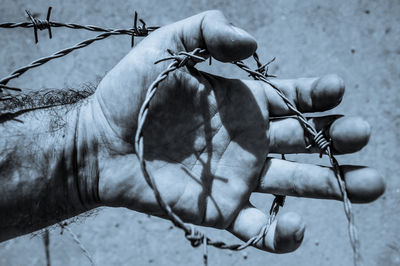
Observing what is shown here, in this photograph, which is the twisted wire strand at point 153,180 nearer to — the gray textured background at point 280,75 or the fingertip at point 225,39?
the fingertip at point 225,39

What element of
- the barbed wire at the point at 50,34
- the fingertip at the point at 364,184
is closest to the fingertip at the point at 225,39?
the barbed wire at the point at 50,34

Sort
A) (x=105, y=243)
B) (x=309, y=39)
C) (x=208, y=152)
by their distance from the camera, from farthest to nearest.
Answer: (x=309, y=39) < (x=105, y=243) < (x=208, y=152)

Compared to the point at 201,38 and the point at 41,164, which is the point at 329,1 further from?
the point at 41,164

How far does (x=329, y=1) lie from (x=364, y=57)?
40 centimetres

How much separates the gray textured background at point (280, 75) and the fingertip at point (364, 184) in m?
0.92

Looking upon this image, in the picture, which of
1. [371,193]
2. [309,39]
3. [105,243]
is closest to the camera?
[371,193]

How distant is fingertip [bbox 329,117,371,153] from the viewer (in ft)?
3.51

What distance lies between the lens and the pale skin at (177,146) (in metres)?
1.17

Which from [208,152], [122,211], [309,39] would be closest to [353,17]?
[309,39]

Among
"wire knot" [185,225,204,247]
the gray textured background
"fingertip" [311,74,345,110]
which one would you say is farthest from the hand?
the gray textured background

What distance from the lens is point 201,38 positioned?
1.15 metres

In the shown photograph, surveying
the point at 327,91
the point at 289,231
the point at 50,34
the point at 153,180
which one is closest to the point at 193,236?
the point at 153,180

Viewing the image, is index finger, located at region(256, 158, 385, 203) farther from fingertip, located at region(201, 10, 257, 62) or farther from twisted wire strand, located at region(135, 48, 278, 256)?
fingertip, located at region(201, 10, 257, 62)

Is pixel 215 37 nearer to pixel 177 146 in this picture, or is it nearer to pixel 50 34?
pixel 177 146
